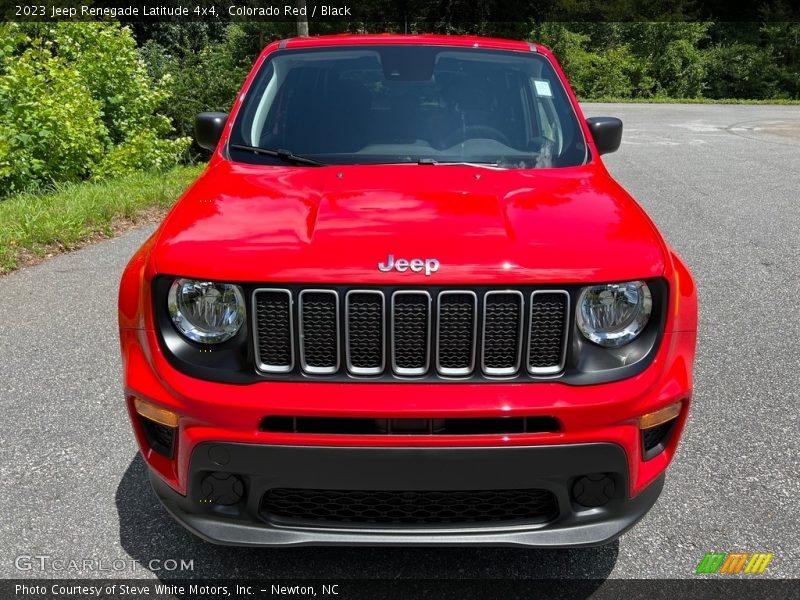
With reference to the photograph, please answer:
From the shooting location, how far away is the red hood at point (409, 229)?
2363mm

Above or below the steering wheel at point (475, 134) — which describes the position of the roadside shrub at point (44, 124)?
below

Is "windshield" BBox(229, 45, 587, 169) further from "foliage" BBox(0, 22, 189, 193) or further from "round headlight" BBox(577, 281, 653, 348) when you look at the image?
"foliage" BBox(0, 22, 189, 193)

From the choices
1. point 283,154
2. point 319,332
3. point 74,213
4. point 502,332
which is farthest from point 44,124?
point 502,332

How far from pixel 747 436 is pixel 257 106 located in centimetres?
287

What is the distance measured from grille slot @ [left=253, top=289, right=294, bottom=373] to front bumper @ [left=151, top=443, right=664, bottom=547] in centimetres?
26

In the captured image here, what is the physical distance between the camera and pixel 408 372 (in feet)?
7.82

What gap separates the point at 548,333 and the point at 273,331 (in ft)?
2.71

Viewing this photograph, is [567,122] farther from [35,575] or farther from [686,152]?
[686,152]

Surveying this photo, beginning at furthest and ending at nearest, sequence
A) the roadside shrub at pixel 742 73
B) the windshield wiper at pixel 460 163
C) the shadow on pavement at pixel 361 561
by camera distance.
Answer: the roadside shrub at pixel 742 73, the windshield wiper at pixel 460 163, the shadow on pavement at pixel 361 561

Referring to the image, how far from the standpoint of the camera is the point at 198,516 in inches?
97.7

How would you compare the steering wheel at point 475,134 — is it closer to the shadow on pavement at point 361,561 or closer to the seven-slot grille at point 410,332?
the seven-slot grille at point 410,332

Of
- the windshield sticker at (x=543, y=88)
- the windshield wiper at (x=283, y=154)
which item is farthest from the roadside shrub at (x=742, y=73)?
the windshield wiper at (x=283, y=154)

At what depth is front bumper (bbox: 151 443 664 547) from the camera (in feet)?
7.57

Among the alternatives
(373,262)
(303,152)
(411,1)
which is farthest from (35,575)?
(411,1)
